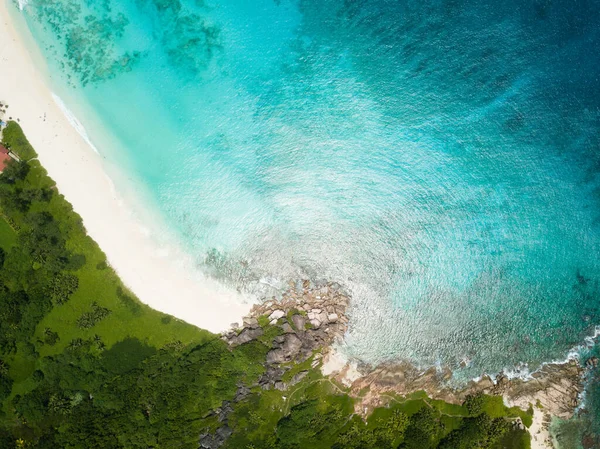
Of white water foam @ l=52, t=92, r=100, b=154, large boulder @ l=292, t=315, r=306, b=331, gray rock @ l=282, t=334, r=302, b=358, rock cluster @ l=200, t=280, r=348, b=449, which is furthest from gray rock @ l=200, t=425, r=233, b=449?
white water foam @ l=52, t=92, r=100, b=154

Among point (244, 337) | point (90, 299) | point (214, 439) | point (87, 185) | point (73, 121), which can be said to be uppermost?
point (73, 121)

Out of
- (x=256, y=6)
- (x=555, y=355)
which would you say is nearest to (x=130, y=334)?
(x=256, y=6)

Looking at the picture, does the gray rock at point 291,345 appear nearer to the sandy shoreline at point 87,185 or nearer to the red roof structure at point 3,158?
the sandy shoreline at point 87,185

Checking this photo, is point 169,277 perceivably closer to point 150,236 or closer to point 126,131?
point 150,236

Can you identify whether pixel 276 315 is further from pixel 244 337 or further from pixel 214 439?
pixel 214 439

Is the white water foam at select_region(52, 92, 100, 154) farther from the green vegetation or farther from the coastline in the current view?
the coastline

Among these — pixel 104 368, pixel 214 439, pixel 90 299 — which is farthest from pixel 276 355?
pixel 90 299
